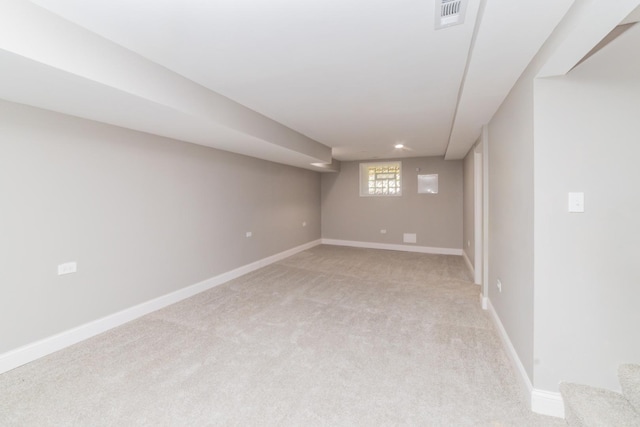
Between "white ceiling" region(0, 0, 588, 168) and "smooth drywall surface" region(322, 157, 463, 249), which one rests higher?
"white ceiling" region(0, 0, 588, 168)

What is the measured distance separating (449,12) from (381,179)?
19.3 ft

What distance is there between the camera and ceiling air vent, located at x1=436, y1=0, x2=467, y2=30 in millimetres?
1448

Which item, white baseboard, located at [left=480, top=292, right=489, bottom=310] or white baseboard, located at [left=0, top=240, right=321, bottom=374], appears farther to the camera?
white baseboard, located at [left=480, top=292, right=489, bottom=310]

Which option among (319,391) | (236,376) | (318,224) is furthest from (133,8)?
(318,224)

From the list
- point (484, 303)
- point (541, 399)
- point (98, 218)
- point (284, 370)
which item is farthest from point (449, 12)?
point (98, 218)

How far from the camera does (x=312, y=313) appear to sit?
3.23m

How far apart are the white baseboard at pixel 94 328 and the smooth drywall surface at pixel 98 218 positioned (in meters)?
0.06

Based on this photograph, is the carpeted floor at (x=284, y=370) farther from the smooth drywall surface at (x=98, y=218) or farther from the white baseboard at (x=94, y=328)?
the smooth drywall surface at (x=98, y=218)

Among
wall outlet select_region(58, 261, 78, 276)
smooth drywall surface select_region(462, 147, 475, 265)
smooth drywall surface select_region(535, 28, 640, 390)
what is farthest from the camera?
smooth drywall surface select_region(462, 147, 475, 265)

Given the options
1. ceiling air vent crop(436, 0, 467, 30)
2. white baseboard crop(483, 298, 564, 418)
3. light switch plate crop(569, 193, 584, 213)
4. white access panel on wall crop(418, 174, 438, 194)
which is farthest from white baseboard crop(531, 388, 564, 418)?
white access panel on wall crop(418, 174, 438, 194)

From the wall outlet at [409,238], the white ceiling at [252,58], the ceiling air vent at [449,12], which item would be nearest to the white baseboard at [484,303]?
the white ceiling at [252,58]

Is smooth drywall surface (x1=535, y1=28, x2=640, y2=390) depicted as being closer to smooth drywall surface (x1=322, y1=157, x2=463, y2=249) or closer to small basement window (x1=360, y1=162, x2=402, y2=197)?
smooth drywall surface (x1=322, y1=157, x2=463, y2=249)

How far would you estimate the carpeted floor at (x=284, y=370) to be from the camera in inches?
67.7

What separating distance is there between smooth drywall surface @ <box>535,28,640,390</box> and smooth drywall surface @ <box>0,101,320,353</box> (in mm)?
3695
